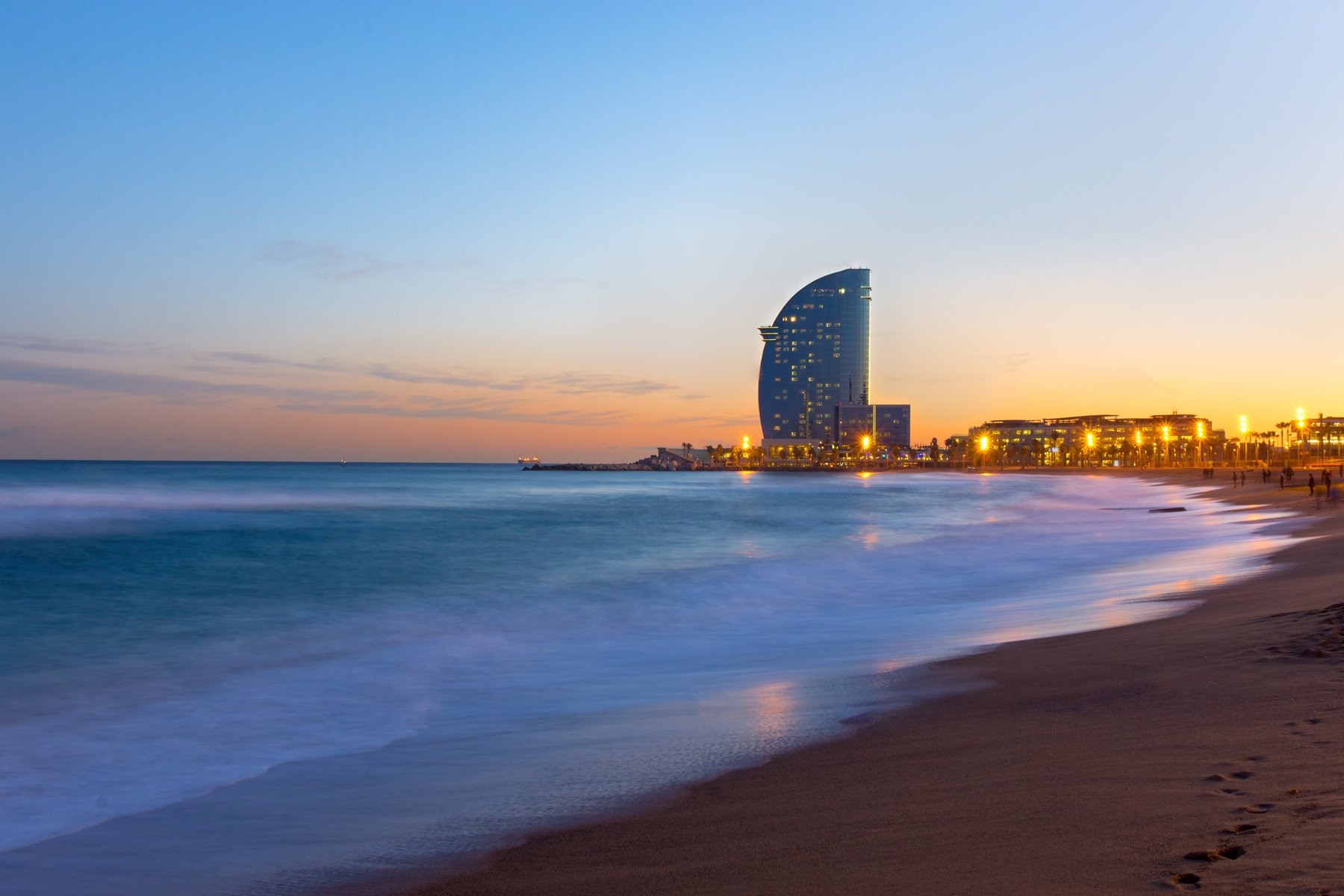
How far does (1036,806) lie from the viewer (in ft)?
13.2

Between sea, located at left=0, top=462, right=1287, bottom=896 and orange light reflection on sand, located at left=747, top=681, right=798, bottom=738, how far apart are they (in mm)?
41

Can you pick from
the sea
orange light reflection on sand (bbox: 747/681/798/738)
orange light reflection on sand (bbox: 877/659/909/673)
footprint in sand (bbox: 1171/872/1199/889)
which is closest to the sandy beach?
footprint in sand (bbox: 1171/872/1199/889)

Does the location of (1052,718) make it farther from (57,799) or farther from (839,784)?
(57,799)

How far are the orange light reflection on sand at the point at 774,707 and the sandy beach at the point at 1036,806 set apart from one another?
2.11 feet

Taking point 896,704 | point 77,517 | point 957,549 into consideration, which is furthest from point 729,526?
point 896,704

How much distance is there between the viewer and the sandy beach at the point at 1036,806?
3.27 metres

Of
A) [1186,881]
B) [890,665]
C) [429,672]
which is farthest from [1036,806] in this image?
[429,672]

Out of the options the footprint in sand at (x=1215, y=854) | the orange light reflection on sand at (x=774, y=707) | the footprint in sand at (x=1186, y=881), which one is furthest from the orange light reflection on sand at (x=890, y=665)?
the footprint in sand at (x=1186, y=881)

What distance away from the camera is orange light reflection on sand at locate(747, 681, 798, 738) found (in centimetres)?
640

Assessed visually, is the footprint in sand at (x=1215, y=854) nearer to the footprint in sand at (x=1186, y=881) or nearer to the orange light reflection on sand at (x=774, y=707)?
the footprint in sand at (x=1186, y=881)

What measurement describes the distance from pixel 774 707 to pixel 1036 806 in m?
3.28

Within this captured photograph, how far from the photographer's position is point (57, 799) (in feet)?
19.4

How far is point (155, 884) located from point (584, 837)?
6.61 ft

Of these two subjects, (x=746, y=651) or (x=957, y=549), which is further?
(x=957, y=549)
